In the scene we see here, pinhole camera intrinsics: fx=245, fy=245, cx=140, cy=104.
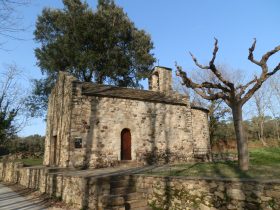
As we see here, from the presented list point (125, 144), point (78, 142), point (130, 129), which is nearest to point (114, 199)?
point (78, 142)

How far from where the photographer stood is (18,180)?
56.8 feet

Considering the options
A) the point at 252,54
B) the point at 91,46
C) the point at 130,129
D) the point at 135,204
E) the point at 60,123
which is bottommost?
the point at 135,204

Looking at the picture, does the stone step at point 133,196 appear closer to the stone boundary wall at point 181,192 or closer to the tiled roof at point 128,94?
the stone boundary wall at point 181,192

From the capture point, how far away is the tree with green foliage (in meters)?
25.0

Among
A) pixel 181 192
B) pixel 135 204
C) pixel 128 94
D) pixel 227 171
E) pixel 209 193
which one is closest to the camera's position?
pixel 209 193

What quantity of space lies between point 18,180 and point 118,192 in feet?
39.6

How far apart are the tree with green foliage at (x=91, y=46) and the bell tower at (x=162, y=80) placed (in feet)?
24.4

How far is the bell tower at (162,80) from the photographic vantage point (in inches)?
765

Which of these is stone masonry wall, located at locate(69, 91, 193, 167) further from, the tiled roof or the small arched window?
the small arched window

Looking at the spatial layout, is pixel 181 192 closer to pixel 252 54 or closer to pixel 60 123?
pixel 252 54

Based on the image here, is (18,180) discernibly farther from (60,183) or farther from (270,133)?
(270,133)

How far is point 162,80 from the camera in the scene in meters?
19.5

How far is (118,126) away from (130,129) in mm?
879

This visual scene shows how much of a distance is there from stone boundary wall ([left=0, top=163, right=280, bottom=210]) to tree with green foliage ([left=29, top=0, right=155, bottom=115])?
643 inches
